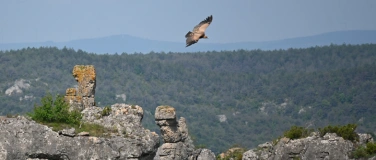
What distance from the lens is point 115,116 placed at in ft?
132

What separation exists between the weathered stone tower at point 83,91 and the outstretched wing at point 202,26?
6.85m

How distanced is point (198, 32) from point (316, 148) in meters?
10.8

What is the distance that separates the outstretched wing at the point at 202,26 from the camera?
129 feet

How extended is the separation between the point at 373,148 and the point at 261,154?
11.1 m

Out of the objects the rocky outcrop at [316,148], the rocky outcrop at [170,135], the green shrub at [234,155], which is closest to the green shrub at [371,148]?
the rocky outcrop at [316,148]

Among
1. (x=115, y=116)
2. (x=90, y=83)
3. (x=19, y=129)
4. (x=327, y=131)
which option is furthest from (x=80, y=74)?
(x=327, y=131)

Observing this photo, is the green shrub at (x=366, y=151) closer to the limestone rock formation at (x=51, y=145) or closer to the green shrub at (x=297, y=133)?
the green shrub at (x=297, y=133)

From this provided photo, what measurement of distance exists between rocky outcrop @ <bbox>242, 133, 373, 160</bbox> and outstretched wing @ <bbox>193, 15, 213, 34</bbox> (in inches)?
399

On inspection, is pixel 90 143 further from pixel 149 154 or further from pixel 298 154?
pixel 298 154

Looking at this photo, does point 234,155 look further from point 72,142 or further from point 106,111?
point 72,142

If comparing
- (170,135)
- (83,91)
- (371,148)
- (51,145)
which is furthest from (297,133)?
(51,145)

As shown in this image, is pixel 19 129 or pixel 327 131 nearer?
pixel 19 129

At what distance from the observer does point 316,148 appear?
47062 mm

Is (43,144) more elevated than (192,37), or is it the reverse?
(192,37)
